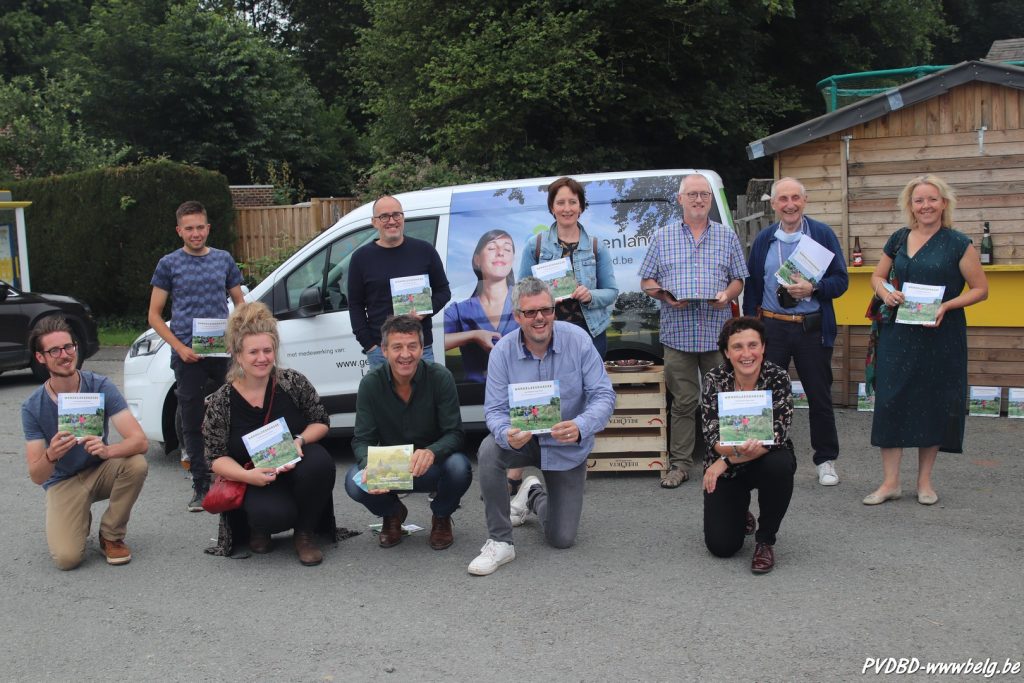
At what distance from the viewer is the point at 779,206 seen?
6.83m

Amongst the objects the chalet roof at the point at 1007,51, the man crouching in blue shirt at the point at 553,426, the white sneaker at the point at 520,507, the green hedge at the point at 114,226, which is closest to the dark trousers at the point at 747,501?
the man crouching in blue shirt at the point at 553,426

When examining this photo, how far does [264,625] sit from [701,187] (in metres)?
3.94

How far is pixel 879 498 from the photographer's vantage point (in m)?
6.43

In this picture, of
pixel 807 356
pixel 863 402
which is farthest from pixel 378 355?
pixel 863 402

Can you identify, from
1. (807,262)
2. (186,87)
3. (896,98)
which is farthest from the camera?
(186,87)

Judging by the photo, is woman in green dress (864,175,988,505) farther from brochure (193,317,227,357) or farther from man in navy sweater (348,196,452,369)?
brochure (193,317,227,357)

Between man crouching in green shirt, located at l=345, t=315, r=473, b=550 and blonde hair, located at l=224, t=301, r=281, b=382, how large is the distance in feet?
1.94

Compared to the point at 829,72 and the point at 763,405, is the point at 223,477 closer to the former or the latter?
the point at 763,405

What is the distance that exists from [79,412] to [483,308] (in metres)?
2.97

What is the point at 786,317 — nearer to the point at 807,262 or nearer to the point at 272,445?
the point at 807,262

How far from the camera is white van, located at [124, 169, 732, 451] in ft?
25.2

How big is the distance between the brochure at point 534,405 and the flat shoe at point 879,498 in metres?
2.24

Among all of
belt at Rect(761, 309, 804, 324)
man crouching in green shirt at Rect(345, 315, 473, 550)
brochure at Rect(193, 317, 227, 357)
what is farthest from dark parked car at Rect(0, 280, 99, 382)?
belt at Rect(761, 309, 804, 324)

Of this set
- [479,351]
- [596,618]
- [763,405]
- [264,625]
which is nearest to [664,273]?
[479,351]
